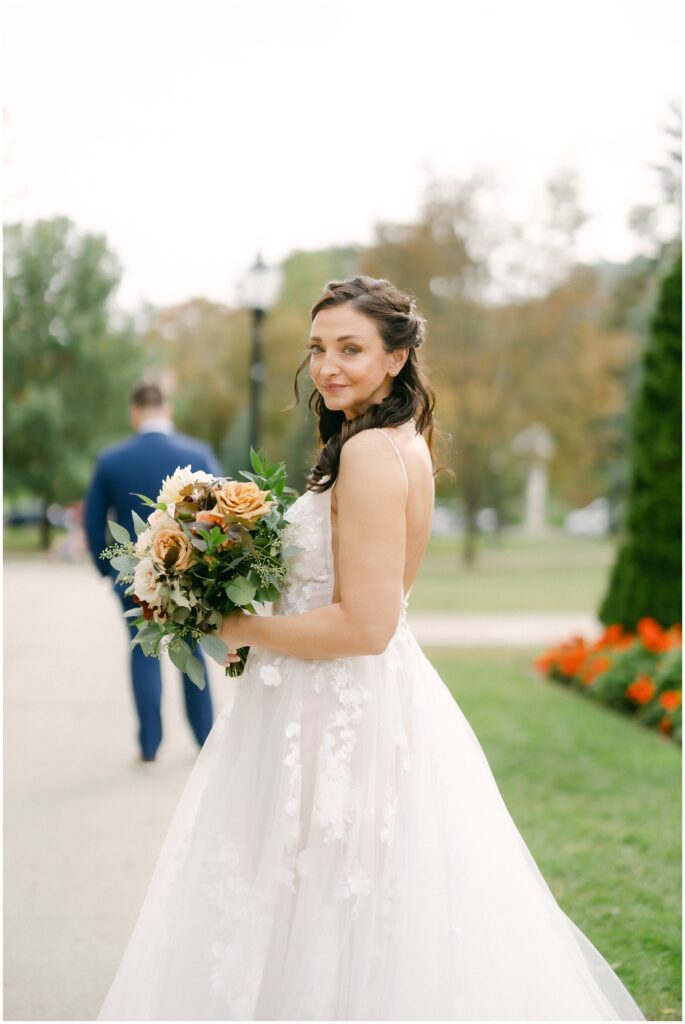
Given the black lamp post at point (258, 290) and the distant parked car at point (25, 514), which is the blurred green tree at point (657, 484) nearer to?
the black lamp post at point (258, 290)

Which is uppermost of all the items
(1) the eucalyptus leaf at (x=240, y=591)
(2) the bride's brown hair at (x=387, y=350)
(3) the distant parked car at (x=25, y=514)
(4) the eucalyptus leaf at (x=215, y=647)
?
(2) the bride's brown hair at (x=387, y=350)

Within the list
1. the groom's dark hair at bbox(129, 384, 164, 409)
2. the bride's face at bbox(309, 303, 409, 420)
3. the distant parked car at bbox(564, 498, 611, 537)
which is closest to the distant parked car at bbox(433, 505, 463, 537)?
the distant parked car at bbox(564, 498, 611, 537)

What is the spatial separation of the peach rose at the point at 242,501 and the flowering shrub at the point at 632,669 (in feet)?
19.5

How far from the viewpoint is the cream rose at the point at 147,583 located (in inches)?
116

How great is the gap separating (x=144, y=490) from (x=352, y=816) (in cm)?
418

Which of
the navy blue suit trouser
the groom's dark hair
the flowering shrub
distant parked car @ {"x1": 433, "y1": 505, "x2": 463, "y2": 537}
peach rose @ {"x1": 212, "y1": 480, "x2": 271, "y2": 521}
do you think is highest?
the groom's dark hair

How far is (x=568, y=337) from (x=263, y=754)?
3167 centimetres

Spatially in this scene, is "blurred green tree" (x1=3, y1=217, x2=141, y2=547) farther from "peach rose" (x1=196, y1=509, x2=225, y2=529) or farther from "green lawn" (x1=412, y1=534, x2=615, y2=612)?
"peach rose" (x1=196, y1=509, x2=225, y2=529)

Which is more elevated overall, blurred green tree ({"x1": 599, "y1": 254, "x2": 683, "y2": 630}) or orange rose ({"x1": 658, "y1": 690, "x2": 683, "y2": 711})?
blurred green tree ({"x1": 599, "y1": 254, "x2": 683, "y2": 630})

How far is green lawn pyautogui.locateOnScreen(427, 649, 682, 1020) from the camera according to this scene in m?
4.42

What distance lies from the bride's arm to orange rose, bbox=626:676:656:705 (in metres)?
6.29

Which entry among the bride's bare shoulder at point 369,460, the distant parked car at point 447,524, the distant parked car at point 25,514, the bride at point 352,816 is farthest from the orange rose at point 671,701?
the distant parked car at point 447,524

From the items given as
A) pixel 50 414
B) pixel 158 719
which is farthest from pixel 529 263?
pixel 158 719

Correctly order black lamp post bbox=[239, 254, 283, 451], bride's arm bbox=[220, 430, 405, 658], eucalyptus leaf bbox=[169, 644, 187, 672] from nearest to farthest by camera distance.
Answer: bride's arm bbox=[220, 430, 405, 658], eucalyptus leaf bbox=[169, 644, 187, 672], black lamp post bbox=[239, 254, 283, 451]
